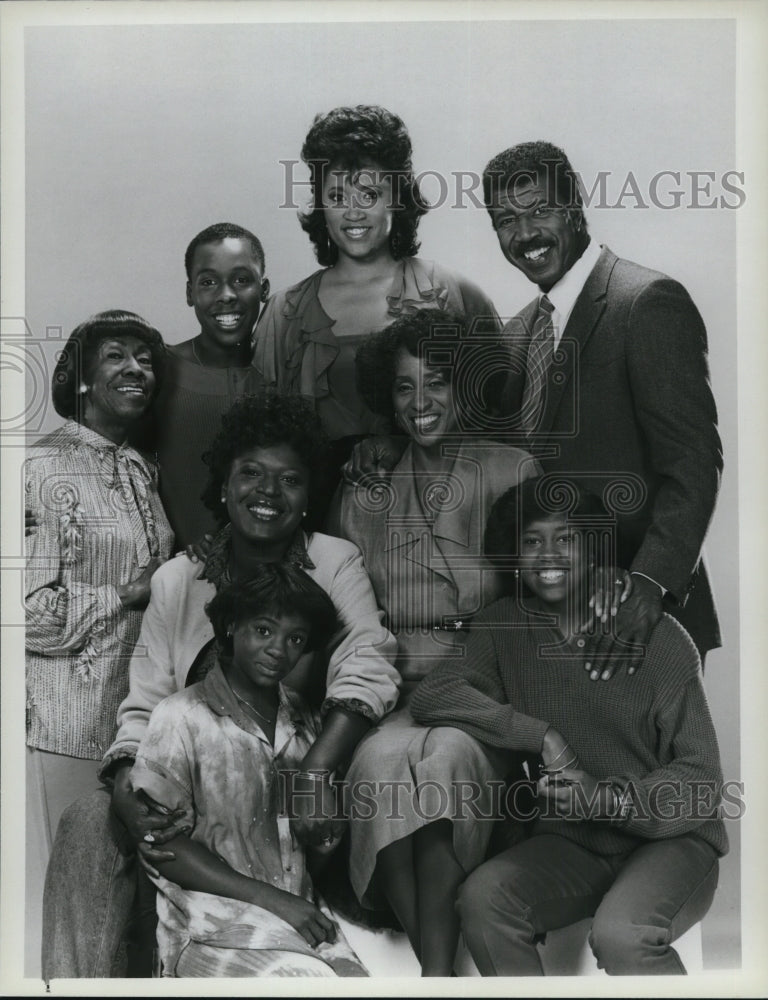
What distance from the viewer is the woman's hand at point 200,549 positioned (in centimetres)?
379

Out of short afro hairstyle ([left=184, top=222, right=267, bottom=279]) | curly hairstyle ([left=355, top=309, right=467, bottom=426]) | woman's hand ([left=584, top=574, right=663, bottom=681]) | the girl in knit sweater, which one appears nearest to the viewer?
the girl in knit sweater

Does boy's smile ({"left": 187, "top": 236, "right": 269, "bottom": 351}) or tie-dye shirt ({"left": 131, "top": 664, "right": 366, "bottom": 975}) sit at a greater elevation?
boy's smile ({"left": 187, "top": 236, "right": 269, "bottom": 351})

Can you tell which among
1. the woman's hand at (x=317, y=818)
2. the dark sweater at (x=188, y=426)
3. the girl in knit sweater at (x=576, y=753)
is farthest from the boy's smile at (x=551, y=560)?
the dark sweater at (x=188, y=426)

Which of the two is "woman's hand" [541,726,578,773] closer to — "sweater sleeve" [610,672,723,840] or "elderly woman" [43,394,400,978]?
"sweater sleeve" [610,672,723,840]

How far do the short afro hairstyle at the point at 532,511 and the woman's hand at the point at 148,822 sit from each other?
48.8 inches

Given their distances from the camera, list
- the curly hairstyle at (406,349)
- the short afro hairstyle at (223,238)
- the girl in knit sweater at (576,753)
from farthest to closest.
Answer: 1. the short afro hairstyle at (223,238)
2. the curly hairstyle at (406,349)
3. the girl in knit sweater at (576,753)

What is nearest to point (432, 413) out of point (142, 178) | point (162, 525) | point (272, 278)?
point (272, 278)

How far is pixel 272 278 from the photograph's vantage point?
153 inches

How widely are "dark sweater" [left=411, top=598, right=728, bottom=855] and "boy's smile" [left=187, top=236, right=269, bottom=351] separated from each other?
1.21 m

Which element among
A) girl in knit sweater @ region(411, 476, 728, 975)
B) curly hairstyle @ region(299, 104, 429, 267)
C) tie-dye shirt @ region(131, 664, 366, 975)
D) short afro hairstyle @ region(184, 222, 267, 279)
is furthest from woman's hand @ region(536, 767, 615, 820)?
short afro hairstyle @ region(184, 222, 267, 279)

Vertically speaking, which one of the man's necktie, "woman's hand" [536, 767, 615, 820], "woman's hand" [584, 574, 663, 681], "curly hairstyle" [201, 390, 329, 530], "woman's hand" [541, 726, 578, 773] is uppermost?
the man's necktie

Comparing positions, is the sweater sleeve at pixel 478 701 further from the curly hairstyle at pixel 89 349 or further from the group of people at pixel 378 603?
the curly hairstyle at pixel 89 349

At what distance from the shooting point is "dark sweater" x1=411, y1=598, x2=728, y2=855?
3.63m

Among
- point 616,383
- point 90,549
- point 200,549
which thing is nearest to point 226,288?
point 200,549
